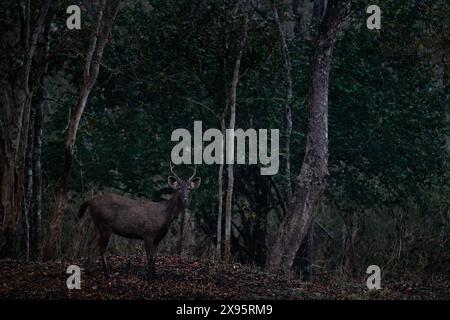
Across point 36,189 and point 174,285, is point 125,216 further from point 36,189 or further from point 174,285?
point 36,189

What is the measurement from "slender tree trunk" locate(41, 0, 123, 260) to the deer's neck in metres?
2.50

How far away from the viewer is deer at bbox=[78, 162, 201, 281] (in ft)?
51.4

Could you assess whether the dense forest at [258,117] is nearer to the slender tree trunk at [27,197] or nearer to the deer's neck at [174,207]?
the slender tree trunk at [27,197]

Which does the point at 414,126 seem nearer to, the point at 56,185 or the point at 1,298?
the point at 56,185

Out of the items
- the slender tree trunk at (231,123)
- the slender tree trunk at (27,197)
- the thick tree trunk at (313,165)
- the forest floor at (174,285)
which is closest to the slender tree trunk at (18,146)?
the slender tree trunk at (27,197)

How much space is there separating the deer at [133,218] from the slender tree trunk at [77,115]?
1.59m

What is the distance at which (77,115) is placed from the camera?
17.5 m

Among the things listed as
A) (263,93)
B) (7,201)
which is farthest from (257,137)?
(7,201)

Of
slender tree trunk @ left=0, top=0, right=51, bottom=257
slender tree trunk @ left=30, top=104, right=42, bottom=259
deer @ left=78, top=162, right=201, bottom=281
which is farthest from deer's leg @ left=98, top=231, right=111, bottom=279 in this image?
slender tree trunk @ left=30, top=104, right=42, bottom=259

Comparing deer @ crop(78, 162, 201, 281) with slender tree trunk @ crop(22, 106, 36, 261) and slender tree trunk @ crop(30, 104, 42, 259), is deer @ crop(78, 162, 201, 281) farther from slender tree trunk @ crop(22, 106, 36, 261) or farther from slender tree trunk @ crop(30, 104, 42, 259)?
slender tree trunk @ crop(30, 104, 42, 259)

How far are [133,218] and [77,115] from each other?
2874 millimetres

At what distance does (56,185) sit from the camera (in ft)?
73.8

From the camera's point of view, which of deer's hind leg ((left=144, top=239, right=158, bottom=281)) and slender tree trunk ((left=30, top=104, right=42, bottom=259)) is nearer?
deer's hind leg ((left=144, top=239, right=158, bottom=281))

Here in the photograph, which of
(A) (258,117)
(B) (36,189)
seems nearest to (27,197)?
(B) (36,189)
